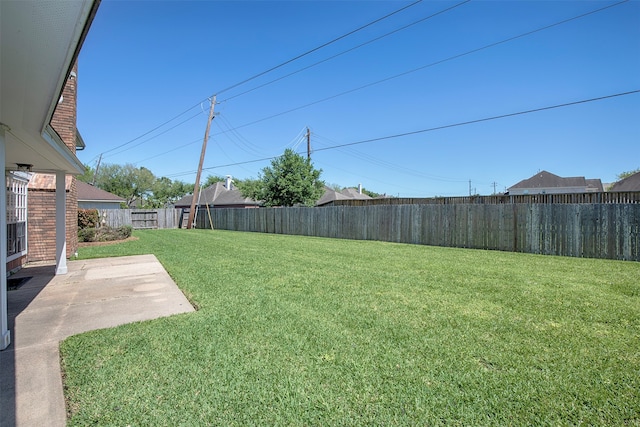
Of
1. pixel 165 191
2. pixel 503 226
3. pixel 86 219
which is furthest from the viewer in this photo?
pixel 165 191

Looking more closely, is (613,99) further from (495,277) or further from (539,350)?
(539,350)

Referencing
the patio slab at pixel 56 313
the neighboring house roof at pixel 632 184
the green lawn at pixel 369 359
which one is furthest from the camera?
the neighboring house roof at pixel 632 184

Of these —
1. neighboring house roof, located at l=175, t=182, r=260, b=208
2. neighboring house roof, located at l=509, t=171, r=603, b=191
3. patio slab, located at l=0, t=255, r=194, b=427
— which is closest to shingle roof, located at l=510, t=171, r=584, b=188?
neighboring house roof, located at l=509, t=171, r=603, b=191

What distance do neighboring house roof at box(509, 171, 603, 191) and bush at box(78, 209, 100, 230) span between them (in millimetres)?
37230

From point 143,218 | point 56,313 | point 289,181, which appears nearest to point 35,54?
point 56,313

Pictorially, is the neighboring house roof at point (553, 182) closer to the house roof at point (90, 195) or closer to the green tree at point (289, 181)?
the green tree at point (289, 181)

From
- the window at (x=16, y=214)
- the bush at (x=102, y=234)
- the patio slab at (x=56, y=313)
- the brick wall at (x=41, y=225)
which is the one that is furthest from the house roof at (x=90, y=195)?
the patio slab at (x=56, y=313)

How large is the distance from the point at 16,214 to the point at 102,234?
6600mm

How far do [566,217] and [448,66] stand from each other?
8552 millimetres

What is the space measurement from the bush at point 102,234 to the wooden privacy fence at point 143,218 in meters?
7.96

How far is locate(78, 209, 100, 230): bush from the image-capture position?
13.1 metres

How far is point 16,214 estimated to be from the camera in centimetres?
704

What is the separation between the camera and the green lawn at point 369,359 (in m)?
2.05

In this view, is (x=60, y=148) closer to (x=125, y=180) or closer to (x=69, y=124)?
(x=69, y=124)
